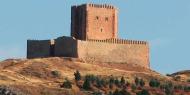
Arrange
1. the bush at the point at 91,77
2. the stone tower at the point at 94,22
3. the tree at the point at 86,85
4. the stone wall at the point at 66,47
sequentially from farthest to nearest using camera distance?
1. the stone tower at the point at 94,22
2. the stone wall at the point at 66,47
3. the bush at the point at 91,77
4. the tree at the point at 86,85

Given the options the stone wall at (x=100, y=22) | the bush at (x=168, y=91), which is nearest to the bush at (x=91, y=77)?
the bush at (x=168, y=91)

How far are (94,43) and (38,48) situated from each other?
6312mm

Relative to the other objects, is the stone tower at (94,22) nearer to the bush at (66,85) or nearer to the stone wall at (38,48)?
the stone wall at (38,48)

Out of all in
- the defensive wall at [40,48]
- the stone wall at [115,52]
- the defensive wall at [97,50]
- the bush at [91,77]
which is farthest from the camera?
the defensive wall at [40,48]

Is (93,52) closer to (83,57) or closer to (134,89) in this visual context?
(83,57)

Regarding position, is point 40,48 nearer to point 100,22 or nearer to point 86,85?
point 100,22

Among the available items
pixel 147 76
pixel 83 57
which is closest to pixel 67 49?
pixel 83 57

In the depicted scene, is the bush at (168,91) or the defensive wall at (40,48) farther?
the defensive wall at (40,48)

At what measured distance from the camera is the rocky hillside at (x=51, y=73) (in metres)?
96.4

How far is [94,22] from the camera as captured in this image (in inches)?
4478

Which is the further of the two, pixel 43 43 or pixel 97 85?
pixel 43 43

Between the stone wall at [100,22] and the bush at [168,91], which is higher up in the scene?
the stone wall at [100,22]

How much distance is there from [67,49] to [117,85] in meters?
9.09

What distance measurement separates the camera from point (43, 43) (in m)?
113
